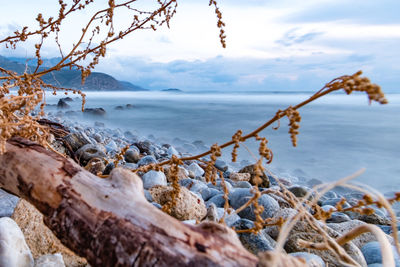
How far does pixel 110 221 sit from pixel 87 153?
12.0 ft

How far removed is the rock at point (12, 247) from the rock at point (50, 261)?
0.16 ft

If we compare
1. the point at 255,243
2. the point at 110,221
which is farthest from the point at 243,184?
the point at 110,221

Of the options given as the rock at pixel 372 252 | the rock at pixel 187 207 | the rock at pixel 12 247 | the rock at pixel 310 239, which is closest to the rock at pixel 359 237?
the rock at pixel 372 252

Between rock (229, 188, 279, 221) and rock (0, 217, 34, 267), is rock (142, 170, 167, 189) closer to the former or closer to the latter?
rock (229, 188, 279, 221)

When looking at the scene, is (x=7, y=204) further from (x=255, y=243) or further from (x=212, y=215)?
(x=255, y=243)

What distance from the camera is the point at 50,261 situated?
1733mm

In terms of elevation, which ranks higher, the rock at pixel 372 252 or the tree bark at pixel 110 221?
the tree bark at pixel 110 221

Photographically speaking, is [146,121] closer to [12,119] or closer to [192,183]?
[192,183]

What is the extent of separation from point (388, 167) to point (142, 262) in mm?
10707

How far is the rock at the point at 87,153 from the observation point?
14.9 ft

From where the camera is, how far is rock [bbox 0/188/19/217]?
2.08 m

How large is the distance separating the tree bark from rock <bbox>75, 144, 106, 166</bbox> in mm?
3029

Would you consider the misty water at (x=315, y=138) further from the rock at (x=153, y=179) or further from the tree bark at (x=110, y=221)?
the tree bark at (x=110, y=221)

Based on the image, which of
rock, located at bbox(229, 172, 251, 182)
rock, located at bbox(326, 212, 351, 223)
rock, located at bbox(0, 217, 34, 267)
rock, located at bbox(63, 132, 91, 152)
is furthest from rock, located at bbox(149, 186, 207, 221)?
rock, located at bbox(63, 132, 91, 152)
